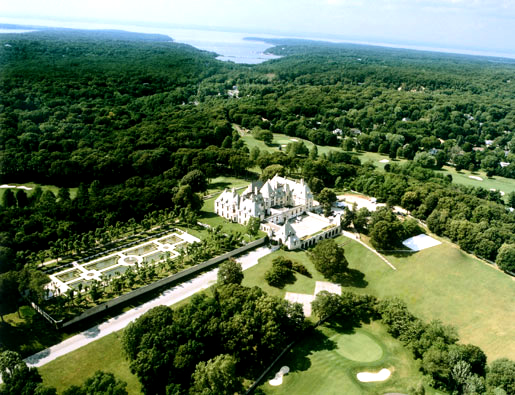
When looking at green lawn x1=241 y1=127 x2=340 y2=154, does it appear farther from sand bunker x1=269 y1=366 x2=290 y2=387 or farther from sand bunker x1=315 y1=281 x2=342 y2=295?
sand bunker x1=269 y1=366 x2=290 y2=387

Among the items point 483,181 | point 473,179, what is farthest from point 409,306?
point 483,181

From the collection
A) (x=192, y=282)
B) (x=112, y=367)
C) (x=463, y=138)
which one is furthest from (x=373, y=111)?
(x=112, y=367)

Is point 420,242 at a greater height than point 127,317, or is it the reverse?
point 420,242

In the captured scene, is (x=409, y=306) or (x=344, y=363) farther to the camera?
(x=409, y=306)

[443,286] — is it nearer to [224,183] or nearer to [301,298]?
[301,298]

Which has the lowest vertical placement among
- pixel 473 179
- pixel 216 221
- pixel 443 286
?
pixel 216 221

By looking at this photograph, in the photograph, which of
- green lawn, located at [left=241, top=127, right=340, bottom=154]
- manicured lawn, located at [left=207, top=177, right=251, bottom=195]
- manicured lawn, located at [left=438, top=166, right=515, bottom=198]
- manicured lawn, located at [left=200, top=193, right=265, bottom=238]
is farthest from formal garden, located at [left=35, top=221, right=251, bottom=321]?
manicured lawn, located at [left=438, top=166, right=515, bottom=198]

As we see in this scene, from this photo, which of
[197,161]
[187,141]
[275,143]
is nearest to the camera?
[197,161]

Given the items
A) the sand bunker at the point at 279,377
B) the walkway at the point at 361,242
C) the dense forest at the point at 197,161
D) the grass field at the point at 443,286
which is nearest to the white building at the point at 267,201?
the dense forest at the point at 197,161
